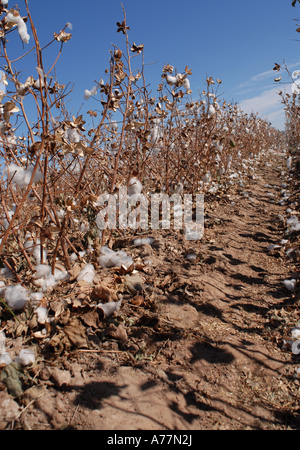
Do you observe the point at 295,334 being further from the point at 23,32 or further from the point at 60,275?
the point at 23,32

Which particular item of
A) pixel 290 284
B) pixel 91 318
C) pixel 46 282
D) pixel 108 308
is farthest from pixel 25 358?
pixel 290 284

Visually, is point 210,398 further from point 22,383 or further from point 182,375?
point 22,383

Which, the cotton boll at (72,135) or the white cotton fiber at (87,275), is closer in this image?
the cotton boll at (72,135)

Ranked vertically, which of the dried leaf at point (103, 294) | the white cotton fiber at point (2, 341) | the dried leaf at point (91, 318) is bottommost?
the white cotton fiber at point (2, 341)

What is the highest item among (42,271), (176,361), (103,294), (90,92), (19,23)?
(19,23)

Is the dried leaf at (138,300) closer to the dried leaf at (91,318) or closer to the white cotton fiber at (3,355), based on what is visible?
the dried leaf at (91,318)

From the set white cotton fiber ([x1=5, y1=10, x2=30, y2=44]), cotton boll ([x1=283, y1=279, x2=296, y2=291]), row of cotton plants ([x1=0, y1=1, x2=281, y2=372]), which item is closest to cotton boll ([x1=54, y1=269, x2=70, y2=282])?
row of cotton plants ([x1=0, y1=1, x2=281, y2=372])

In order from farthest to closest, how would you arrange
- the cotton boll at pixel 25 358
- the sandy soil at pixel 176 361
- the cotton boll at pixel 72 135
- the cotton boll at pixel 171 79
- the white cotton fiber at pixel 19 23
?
the cotton boll at pixel 171 79 → the cotton boll at pixel 72 135 → the white cotton fiber at pixel 19 23 → the cotton boll at pixel 25 358 → the sandy soil at pixel 176 361

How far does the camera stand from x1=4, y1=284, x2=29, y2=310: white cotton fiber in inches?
64.3

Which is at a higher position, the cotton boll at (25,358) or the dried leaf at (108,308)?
the dried leaf at (108,308)

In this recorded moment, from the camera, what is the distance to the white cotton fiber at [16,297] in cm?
163

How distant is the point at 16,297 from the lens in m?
1.64

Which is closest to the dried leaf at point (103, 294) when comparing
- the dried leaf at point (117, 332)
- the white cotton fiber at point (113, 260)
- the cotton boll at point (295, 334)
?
the dried leaf at point (117, 332)

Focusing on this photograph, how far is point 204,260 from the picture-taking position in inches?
106
